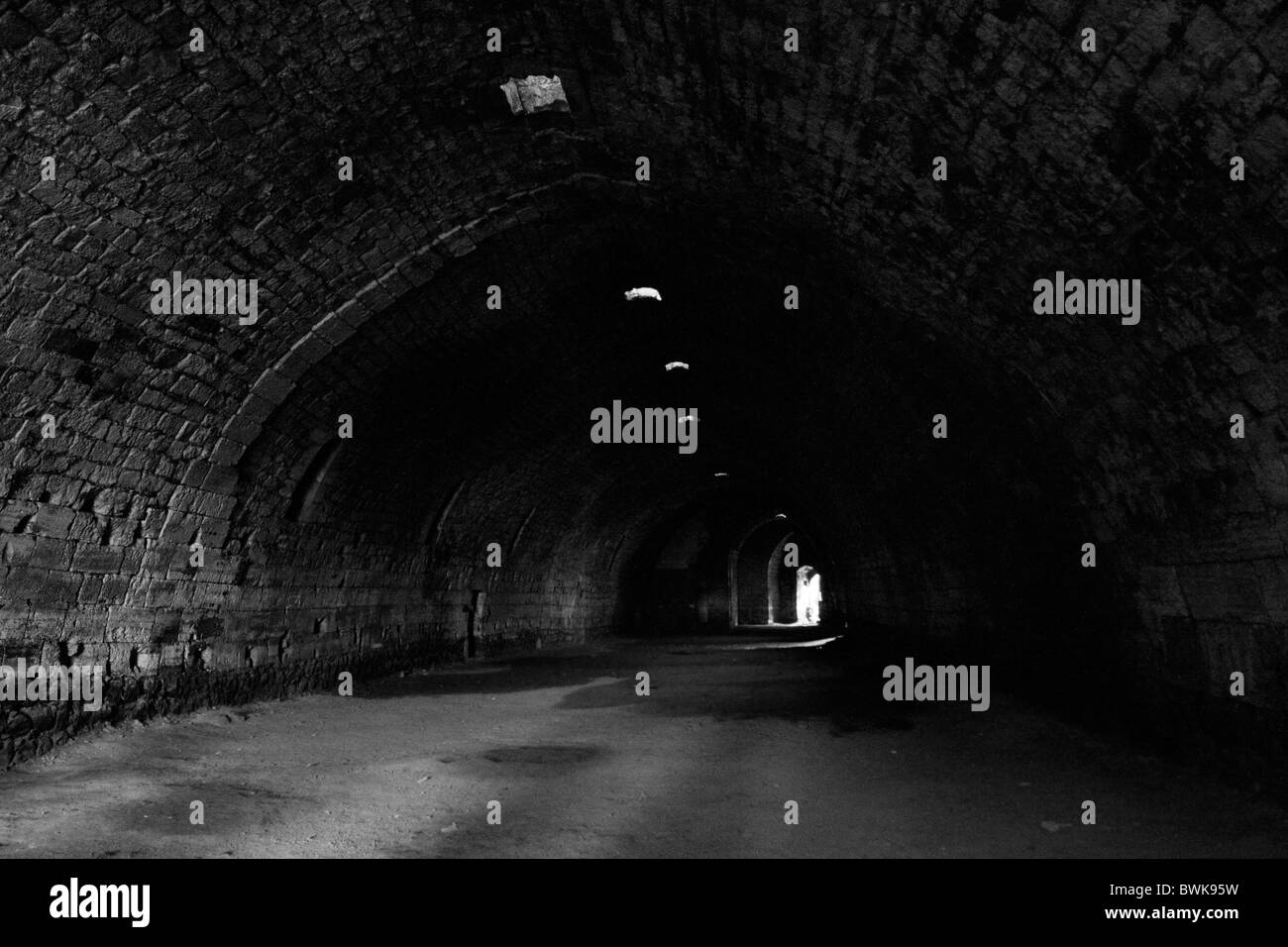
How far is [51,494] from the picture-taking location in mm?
7113

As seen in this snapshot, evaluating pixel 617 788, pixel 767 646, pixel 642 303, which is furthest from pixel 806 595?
pixel 617 788

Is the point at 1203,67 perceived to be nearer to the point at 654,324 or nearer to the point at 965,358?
the point at 965,358

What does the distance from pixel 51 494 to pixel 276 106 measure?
3.50 metres

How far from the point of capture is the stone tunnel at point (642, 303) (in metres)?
4.91

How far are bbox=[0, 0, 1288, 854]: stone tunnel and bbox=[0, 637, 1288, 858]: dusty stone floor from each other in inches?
11.4

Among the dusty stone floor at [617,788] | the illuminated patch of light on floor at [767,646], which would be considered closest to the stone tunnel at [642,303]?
the dusty stone floor at [617,788]

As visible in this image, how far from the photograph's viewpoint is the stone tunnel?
16.1 feet

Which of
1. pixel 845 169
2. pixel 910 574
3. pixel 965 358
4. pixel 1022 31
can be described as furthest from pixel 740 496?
pixel 1022 31

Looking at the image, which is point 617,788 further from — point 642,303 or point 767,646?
point 767,646

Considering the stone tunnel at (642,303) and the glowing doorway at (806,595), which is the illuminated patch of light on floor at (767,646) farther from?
the glowing doorway at (806,595)

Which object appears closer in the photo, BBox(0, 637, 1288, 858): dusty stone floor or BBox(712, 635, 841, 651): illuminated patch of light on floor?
BBox(0, 637, 1288, 858): dusty stone floor

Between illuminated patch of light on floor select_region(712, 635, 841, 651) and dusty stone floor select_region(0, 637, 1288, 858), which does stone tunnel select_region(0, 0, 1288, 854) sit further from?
illuminated patch of light on floor select_region(712, 635, 841, 651)

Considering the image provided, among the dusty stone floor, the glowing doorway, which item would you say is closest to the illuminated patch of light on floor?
the dusty stone floor

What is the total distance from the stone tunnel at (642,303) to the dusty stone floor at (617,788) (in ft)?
0.95
